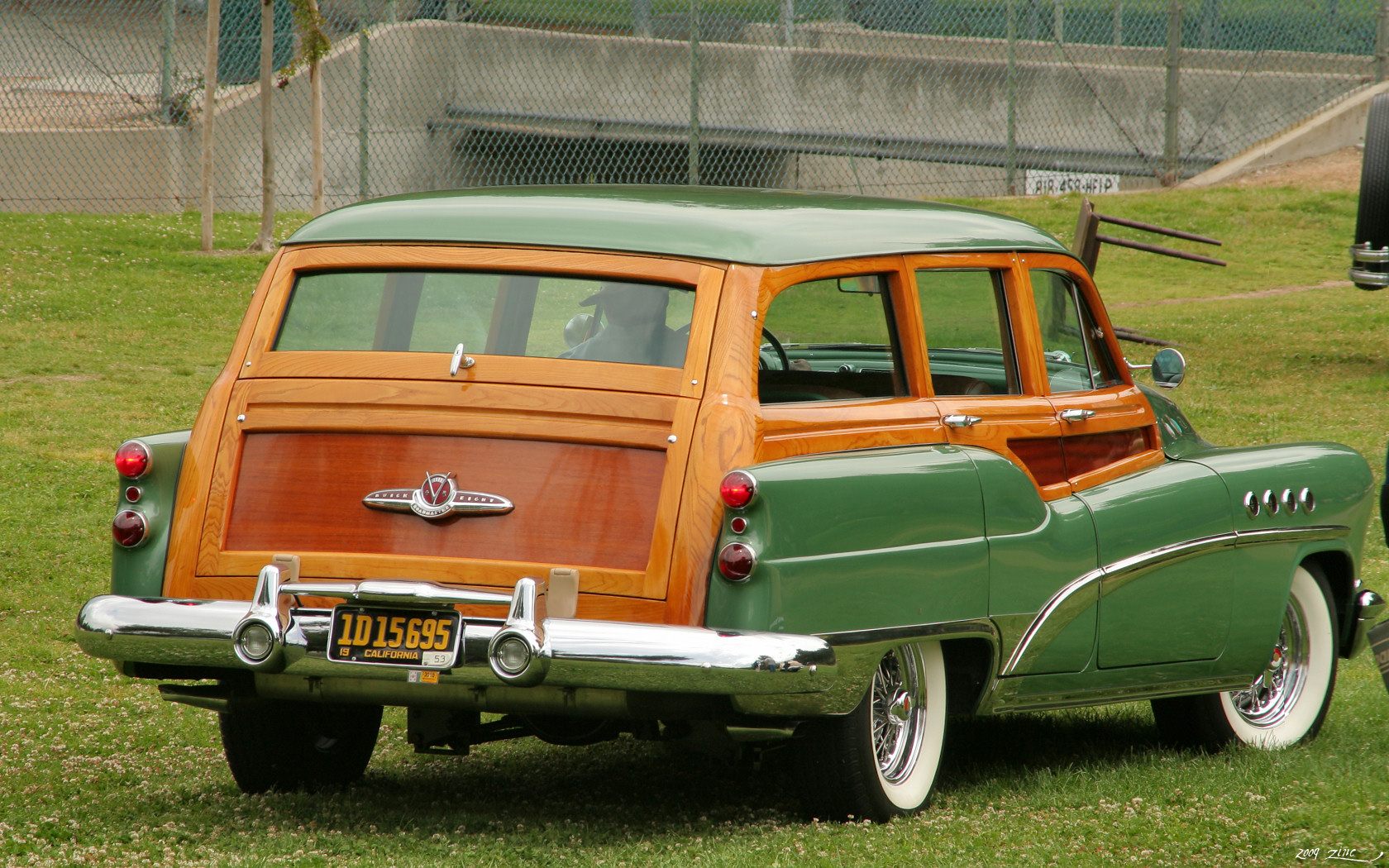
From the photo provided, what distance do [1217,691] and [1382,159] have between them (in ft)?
6.65

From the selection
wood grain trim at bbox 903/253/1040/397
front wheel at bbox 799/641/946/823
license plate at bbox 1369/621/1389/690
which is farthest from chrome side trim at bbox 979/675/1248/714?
wood grain trim at bbox 903/253/1040/397

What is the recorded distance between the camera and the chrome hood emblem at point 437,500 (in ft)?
14.1

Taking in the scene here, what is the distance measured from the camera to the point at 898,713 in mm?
4672

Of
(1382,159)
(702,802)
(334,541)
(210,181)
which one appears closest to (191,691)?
(334,541)

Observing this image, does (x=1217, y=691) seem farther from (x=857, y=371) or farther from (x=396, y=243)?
(x=396, y=243)

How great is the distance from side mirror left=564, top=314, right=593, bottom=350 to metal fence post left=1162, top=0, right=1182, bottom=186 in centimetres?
1884

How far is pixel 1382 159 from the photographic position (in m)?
5.99

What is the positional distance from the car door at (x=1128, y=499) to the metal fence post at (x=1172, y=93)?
679 inches

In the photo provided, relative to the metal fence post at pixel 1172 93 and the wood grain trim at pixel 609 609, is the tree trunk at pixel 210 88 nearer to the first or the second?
the wood grain trim at pixel 609 609

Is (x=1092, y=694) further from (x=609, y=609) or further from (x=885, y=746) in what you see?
(x=609, y=609)

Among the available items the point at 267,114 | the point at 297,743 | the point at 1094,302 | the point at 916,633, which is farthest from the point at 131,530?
the point at 267,114

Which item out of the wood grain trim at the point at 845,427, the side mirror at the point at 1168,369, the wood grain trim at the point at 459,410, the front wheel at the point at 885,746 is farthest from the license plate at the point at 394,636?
the side mirror at the point at 1168,369

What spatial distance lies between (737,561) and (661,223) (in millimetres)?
1059

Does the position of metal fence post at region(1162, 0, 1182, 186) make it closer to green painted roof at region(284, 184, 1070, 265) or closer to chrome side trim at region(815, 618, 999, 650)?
green painted roof at region(284, 184, 1070, 265)
